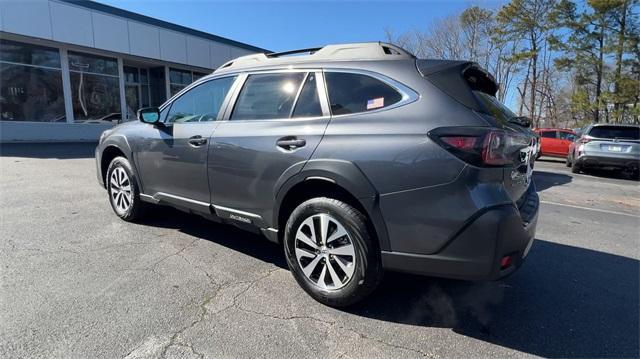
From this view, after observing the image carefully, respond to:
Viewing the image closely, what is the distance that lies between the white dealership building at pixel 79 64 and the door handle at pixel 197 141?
15.7 meters

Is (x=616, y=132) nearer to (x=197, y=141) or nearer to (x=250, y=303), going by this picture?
(x=197, y=141)

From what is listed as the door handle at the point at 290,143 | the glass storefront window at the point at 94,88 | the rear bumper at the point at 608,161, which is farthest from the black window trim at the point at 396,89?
the glass storefront window at the point at 94,88

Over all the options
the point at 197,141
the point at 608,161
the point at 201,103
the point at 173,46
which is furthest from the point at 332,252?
the point at 173,46

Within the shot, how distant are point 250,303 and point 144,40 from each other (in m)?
19.5

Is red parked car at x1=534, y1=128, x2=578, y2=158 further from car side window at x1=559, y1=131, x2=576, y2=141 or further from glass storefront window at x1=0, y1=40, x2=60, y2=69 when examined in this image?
glass storefront window at x1=0, y1=40, x2=60, y2=69

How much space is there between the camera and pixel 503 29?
30.0 meters

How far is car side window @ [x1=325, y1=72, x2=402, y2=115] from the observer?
8.91ft

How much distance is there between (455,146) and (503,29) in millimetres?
32722

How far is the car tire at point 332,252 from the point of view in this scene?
2.67 meters

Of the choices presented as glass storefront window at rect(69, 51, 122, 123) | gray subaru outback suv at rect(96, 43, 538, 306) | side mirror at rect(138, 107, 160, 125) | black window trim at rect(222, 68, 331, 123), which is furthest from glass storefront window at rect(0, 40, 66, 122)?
black window trim at rect(222, 68, 331, 123)

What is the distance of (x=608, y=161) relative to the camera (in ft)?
35.9

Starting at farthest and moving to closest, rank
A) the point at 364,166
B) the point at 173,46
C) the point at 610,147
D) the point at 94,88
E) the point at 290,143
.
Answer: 1. the point at 173,46
2. the point at 94,88
3. the point at 610,147
4. the point at 290,143
5. the point at 364,166

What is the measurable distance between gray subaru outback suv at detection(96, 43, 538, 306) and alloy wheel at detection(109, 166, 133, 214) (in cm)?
126

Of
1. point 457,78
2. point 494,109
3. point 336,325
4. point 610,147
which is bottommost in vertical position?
point 336,325
